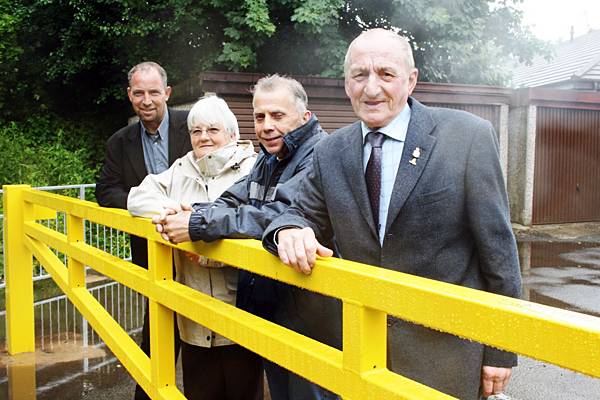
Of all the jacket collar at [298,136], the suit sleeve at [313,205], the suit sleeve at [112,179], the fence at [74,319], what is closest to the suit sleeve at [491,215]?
the suit sleeve at [313,205]

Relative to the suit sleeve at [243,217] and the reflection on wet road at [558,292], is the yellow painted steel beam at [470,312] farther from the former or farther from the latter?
the reflection on wet road at [558,292]

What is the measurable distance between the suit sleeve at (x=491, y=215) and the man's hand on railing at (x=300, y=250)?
50cm

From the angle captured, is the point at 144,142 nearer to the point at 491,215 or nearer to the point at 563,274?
the point at 491,215

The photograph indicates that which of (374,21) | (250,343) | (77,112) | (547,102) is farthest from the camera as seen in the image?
(77,112)

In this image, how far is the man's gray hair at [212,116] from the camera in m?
2.84

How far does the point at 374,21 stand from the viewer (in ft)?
47.5

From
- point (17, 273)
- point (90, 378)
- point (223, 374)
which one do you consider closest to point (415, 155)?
point (223, 374)

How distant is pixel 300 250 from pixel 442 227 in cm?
52

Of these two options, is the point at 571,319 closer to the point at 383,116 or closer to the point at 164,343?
the point at 383,116

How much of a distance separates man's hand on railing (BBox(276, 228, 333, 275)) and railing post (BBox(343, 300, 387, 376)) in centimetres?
18

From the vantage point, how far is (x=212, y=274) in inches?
108

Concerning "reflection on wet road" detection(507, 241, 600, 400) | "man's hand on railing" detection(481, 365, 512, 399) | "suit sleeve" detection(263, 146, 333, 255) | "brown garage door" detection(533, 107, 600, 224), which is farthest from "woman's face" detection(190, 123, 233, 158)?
"brown garage door" detection(533, 107, 600, 224)

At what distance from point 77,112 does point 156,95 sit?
13.9 metres

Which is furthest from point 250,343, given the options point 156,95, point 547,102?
point 547,102
